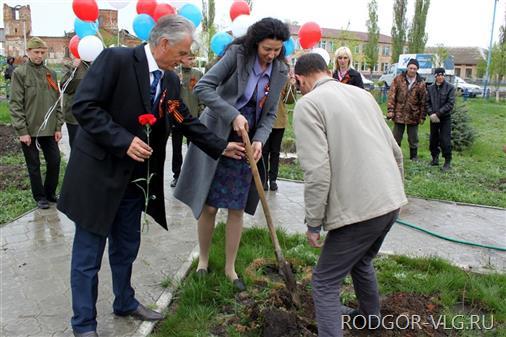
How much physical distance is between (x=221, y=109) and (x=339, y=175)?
102cm

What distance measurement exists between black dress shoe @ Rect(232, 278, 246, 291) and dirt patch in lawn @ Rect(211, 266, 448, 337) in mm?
62

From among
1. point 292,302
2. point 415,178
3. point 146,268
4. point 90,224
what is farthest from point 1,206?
point 415,178

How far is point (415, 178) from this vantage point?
758cm

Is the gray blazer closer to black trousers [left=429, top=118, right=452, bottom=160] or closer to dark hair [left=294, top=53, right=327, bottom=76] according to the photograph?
dark hair [left=294, top=53, right=327, bottom=76]

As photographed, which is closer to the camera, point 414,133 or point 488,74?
point 414,133

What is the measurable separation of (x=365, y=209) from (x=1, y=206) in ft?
15.5

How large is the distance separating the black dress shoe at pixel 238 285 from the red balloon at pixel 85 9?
364cm

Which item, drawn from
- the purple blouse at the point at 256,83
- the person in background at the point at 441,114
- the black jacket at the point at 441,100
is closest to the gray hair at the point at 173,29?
the purple blouse at the point at 256,83

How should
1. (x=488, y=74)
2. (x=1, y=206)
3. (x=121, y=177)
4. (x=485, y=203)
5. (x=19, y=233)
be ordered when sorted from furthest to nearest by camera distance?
(x=488, y=74) < (x=485, y=203) < (x=1, y=206) < (x=19, y=233) < (x=121, y=177)

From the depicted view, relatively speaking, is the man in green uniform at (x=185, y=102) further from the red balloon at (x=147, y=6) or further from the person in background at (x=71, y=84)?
the person in background at (x=71, y=84)

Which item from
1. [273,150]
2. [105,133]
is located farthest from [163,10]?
[105,133]

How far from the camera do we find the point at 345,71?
6.41 metres

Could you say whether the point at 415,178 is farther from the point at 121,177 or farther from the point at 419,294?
the point at 121,177

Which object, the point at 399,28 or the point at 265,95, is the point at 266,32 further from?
the point at 399,28
